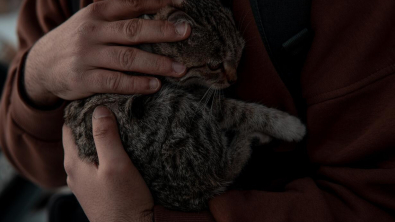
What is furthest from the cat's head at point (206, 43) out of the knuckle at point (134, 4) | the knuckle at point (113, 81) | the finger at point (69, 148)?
the finger at point (69, 148)

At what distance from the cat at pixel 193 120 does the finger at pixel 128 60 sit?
0.36 feet

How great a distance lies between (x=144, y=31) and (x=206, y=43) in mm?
271

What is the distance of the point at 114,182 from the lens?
3.73 feet

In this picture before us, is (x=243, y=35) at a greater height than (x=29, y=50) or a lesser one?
greater

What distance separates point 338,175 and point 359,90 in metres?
0.31

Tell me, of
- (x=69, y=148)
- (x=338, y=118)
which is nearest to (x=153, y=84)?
(x=69, y=148)

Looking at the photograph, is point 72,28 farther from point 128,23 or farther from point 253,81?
point 253,81

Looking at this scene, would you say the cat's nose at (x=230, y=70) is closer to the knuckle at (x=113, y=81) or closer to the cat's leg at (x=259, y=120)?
the cat's leg at (x=259, y=120)

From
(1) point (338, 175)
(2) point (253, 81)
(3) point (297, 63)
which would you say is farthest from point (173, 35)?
(1) point (338, 175)

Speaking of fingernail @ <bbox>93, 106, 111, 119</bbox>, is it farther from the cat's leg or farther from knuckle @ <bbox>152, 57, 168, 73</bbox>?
the cat's leg

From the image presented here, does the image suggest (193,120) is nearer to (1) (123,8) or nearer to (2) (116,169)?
(2) (116,169)

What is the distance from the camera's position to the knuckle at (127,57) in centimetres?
118

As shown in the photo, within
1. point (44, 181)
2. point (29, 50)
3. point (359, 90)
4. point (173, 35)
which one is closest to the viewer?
point (359, 90)

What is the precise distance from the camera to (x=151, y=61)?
1.19 meters
